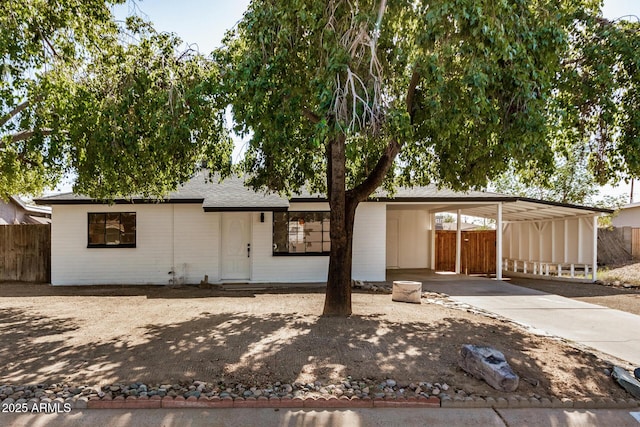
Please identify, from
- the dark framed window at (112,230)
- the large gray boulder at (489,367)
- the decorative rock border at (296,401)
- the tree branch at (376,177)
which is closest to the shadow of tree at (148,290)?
the dark framed window at (112,230)

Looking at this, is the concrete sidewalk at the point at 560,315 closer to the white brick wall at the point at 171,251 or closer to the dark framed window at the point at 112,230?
the white brick wall at the point at 171,251

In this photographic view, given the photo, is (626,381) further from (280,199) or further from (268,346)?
(280,199)

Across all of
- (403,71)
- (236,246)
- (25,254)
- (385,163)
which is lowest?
(25,254)

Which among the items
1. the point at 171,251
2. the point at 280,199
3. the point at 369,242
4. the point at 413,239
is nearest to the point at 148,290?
the point at 171,251

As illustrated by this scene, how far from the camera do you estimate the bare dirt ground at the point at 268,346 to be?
16.0 feet

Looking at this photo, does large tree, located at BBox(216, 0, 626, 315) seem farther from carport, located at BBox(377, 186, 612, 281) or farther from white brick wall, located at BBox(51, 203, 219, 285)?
white brick wall, located at BBox(51, 203, 219, 285)

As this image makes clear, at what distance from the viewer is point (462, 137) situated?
23.2 ft

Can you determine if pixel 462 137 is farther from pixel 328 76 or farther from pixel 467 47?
pixel 328 76

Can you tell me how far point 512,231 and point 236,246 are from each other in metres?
12.9

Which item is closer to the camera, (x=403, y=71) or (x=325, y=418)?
(x=325, y=418)

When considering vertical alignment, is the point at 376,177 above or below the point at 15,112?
below

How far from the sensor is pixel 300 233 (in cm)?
1308

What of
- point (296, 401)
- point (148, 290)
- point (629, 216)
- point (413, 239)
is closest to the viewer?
point (296, 401)

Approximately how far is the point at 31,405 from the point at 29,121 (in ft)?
18.6
